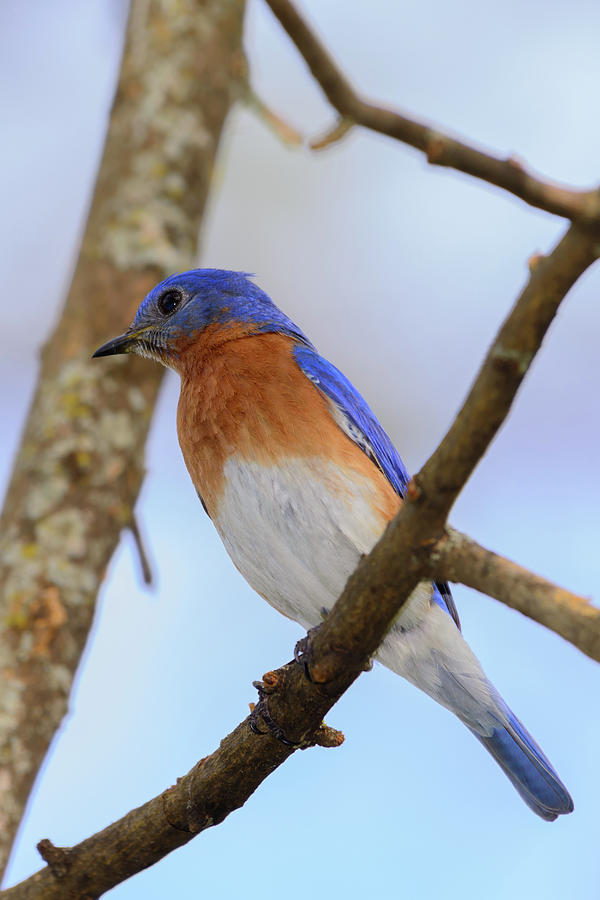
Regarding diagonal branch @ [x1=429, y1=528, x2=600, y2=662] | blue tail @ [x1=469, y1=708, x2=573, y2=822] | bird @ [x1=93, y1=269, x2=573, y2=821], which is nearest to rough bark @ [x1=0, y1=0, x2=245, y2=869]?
bird @ [x1=93, y1=269, x2=573, y2=821]

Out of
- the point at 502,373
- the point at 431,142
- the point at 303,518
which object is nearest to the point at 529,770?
the point at 303,518

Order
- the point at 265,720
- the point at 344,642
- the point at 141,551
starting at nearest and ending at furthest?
the point at 344,642
the point at 265,720
the point at 141,551

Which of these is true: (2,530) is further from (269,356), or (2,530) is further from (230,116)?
(230,116)

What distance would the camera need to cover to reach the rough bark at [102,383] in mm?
4797

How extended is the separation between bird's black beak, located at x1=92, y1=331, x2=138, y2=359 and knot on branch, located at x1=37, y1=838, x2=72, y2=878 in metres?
2.62

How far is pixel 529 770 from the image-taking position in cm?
470

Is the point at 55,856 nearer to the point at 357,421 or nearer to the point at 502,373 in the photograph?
the point at 357,421

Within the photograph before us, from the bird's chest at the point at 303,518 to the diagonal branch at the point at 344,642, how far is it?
2.87 ft

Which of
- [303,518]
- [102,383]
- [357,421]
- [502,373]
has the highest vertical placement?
[102,383]

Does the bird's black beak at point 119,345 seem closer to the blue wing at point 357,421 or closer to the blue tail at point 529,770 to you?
the blue wing at point 357,421

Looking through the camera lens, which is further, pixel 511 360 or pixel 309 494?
pixel 309 494

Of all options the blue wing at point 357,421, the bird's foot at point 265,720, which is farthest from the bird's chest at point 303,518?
the bird's foot at point 265,720

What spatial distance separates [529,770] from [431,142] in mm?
3368

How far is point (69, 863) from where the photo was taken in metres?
3.58
